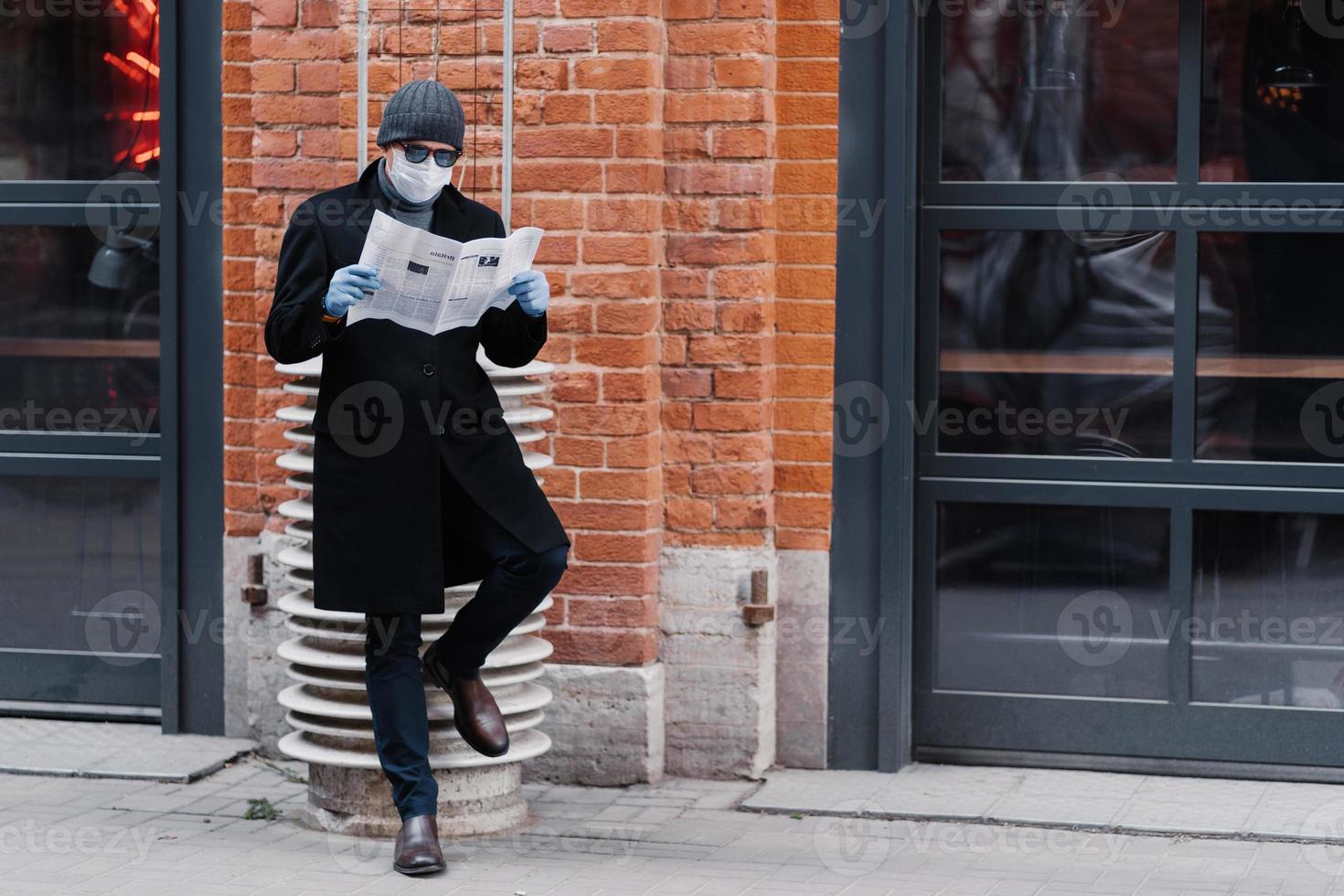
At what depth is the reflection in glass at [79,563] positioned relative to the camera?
672cm

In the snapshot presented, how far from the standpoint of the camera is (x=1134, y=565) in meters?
6.12

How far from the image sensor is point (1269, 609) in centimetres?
603

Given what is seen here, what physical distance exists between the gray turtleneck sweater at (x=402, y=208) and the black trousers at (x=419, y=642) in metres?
0.68

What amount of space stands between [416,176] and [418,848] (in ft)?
5.77

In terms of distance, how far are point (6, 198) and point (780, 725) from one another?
3.29 meters
